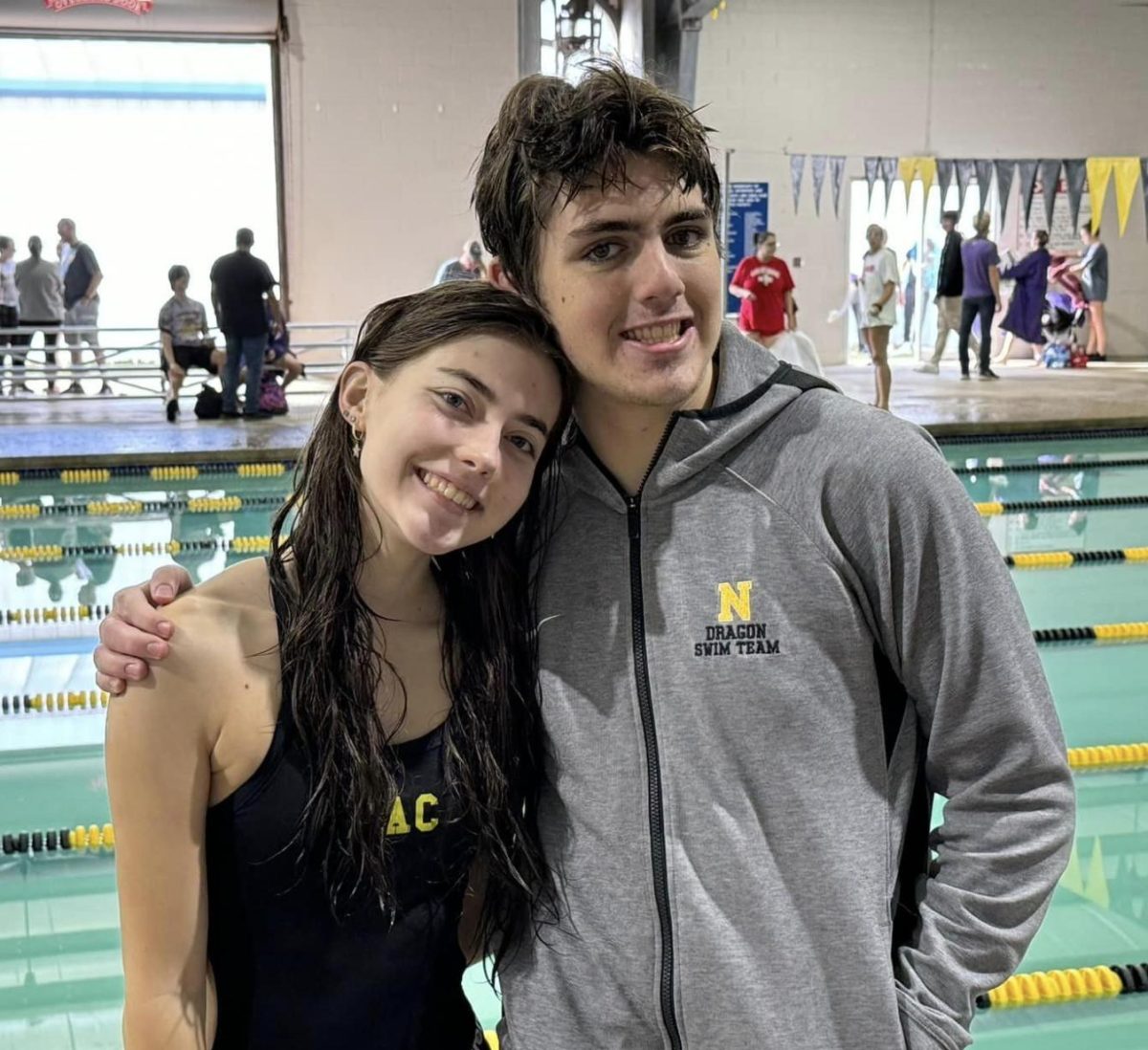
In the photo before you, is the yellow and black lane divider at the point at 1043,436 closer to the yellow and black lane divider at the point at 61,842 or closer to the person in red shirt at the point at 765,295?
the person in red shirt at the point at 765,295

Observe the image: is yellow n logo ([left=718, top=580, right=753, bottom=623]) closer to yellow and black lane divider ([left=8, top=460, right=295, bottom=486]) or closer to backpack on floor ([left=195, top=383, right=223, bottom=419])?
yellow and black lane divider ([left=8, top=460, right=295, bottom=486])

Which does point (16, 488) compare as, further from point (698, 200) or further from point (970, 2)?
point (970, 2)

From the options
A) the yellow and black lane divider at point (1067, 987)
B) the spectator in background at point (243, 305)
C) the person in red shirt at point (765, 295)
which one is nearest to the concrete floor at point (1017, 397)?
the person in red shirt at point (765, 295)

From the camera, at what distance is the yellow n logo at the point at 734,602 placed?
121 centimetres

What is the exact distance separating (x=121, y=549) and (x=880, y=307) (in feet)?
21.7

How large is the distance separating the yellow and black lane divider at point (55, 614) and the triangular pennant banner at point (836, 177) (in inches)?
509

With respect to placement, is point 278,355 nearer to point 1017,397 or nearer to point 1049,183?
point 1017,397

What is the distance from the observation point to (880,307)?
10070 millimetres

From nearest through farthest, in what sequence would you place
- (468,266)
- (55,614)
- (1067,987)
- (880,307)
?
(1067,987)
(55,614)
(468,266)
(880,307)

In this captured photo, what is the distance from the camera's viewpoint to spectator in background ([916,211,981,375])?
1389cm

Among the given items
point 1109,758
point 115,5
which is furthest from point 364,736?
point 115,5

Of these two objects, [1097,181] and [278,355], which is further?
[1097,181]

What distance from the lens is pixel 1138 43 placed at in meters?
16.5

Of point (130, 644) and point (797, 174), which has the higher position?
point (797, 174)
